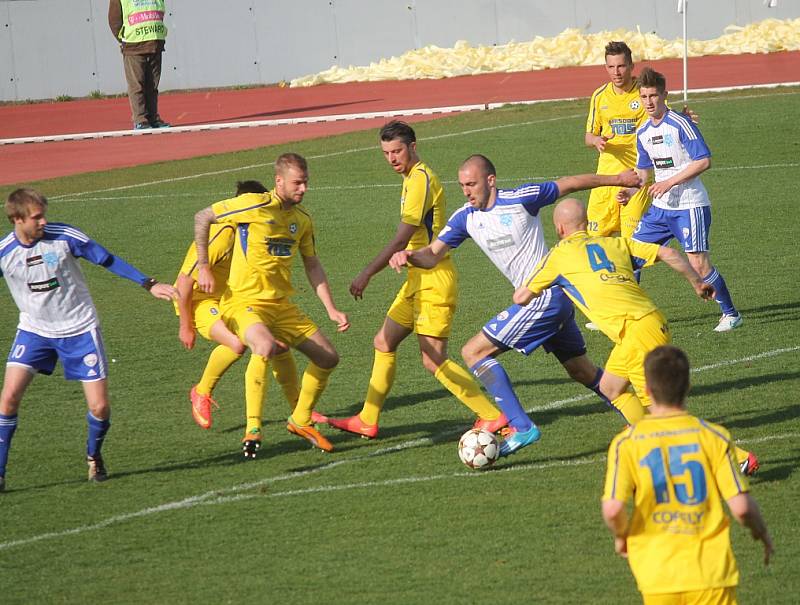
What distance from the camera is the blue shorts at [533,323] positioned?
320 inches

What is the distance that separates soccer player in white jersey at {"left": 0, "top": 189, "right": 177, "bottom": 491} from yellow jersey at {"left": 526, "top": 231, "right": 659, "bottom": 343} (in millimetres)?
2495

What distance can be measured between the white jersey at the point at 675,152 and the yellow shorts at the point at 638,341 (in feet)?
14.2

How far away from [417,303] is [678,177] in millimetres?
3572

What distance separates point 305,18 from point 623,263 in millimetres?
31279

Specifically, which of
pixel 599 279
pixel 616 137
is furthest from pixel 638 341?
pixel 616 137

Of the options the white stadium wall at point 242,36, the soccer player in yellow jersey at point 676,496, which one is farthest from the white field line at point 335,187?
the white stadium wall at point 242,36

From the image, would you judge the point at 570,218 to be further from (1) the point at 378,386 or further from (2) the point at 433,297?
(1) the point at 378,386

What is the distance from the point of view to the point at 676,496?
4746 millimetres

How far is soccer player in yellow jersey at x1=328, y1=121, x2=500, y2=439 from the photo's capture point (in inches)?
342

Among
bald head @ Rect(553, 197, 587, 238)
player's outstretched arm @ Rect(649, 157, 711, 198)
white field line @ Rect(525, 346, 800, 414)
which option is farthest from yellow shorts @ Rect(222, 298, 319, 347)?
player's outstretched arm @ Rect(649, 157, 711, 198)

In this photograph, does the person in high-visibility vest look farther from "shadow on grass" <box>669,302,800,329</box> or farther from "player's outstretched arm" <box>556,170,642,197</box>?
"player's outstretched arm" <box>556,170,642,197</box>

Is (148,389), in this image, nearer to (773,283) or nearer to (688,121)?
(688,121)

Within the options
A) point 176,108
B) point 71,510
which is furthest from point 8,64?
point 71,510

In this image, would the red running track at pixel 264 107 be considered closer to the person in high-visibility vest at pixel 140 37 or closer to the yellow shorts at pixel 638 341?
the person in high-visibility vest at pixel 140 37
